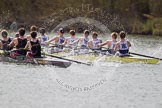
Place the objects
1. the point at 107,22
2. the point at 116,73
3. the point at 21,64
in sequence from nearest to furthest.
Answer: the point at 116,73
the point at 21,64
the point at 107,22

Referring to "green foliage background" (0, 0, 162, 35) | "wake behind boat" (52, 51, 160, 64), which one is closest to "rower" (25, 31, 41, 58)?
"wake behind boat" (52, 51, 160, 64)

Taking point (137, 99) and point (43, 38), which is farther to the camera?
point (43, 38)

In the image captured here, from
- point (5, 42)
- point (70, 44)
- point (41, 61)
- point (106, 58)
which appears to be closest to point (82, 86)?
point (41, 61)

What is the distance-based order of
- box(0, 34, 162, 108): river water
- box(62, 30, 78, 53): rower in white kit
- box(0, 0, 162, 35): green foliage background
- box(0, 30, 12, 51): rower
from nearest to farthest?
box(0, 34, 162, 108): river water → box(0, 30, 12, 51): rower → box(62, 30, 78, 53): rower in white kit → box(0, 0, 162, 35): green foliage background

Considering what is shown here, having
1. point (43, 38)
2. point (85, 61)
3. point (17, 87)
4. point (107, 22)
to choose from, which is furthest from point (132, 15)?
point (17, 87)

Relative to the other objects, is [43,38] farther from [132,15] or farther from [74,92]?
[132,15]

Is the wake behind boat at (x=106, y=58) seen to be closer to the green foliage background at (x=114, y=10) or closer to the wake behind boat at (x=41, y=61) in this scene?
the wake behind boat at (x=41, y=61)

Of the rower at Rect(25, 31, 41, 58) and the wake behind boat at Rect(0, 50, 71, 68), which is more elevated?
the rower at Rect(25, 31, 41, 58)

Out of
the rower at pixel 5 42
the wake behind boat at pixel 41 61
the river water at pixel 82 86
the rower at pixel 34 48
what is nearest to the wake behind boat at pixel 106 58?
the river water at pixel 82 86

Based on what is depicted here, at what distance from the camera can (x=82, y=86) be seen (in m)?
20.6

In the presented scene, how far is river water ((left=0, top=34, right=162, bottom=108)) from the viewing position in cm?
1788

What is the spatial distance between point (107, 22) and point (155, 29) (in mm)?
5938

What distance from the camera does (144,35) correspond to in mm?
53094

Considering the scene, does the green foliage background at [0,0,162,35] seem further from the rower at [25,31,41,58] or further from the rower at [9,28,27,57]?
the rower at [25,31,41,58]
